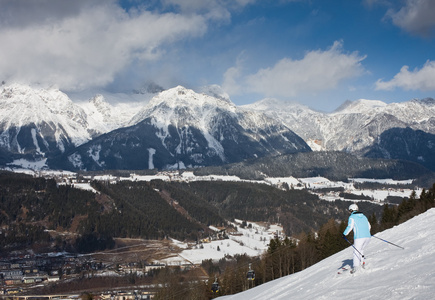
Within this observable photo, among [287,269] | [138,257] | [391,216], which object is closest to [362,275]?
Result: [287,269]

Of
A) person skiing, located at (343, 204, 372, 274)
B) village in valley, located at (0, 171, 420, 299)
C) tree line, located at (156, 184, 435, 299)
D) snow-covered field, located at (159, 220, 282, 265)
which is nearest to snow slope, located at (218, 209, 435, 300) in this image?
person skiing, located at (343, 204, 372, 274)

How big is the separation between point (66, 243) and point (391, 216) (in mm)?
118001

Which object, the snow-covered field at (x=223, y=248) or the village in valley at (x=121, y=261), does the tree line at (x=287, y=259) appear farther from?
the snow-covered field at (x=223, y=248)

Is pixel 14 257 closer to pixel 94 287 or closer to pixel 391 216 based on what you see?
pixel 94 287

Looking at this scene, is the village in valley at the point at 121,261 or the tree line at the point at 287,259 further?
the village in valley at the point at 121,261

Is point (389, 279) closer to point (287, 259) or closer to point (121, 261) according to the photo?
point (287, 259)

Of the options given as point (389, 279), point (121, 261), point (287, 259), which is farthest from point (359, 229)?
point (121, 261)

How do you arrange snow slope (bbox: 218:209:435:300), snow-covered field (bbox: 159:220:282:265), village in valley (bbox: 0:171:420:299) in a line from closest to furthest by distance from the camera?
1. snow slope (bbox: 218:209:435:300)
2. village in valley (bbox: 0:171:420:299)
3. snow-covered field (bbox: 159:220:282:265)

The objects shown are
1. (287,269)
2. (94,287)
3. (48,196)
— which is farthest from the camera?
(48,196)

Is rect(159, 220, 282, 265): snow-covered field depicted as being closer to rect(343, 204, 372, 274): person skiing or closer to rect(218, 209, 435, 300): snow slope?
rect(218, 209, 435, 300): snow slope

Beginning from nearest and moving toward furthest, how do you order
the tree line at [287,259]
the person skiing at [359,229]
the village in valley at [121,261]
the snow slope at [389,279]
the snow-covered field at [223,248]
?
1. the snow slope at [389,279]
2. the person skiing at [359,229]
3. the tree line at [287,259]
4. the village in valley at [121,261]
5. the snow-covered field at [223,248]

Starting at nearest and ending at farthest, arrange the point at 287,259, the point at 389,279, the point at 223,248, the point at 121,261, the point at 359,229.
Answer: the point at 389,279, the point at 359,229, the point at 287,259, the point at 121,261, the point at 223,248

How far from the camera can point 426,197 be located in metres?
72.8

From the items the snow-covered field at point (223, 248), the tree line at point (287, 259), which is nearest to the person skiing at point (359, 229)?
the tree line at point (287, 259)
